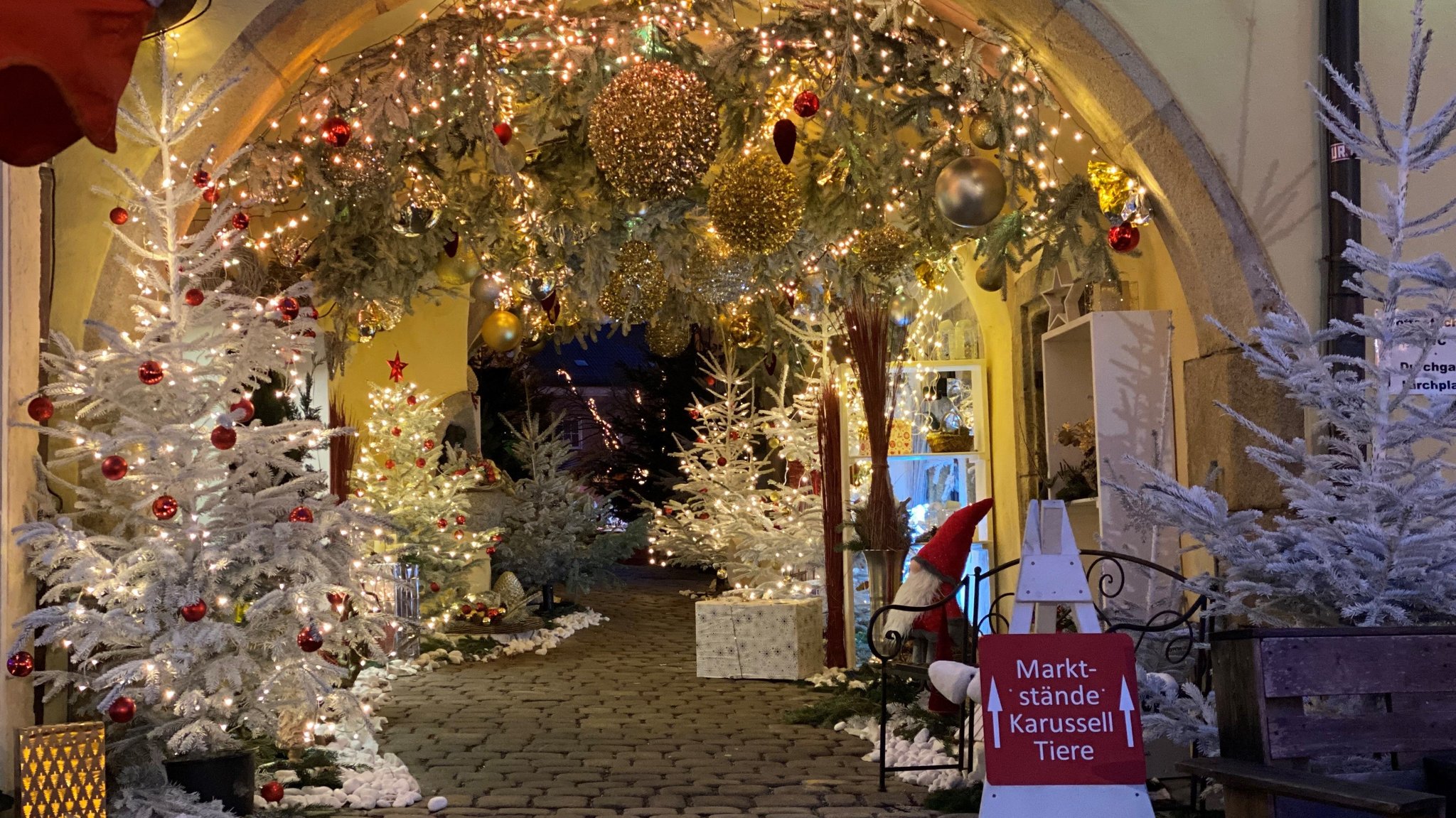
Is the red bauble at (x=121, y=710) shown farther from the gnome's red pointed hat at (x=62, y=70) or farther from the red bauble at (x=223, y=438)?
the gnome's red pointed hat at (x=62, y=70)

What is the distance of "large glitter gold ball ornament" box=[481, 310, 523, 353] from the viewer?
36.4 ft

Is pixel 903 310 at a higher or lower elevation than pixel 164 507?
higher

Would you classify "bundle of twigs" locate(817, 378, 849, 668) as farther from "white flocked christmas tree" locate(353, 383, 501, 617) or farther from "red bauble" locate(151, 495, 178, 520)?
"red bauble" locate(151, 495, 178, 520)

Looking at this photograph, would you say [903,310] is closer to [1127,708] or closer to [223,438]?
[223,438]

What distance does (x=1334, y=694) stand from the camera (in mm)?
3152

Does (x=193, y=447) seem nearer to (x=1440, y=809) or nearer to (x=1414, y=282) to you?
(x=1440, y=809)

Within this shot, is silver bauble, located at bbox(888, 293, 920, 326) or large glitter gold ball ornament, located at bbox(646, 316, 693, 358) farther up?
large glitter gold ball ornament, located at bbox(646, 316, 693, 358)

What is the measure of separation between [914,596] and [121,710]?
3.61 m

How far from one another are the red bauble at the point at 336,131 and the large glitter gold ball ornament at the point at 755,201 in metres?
1.74

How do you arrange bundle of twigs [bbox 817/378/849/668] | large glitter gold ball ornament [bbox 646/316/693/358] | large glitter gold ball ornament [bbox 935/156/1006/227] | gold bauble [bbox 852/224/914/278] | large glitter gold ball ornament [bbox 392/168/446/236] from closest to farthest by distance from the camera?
large glitter gold ball ornament [bbox 935/156/1006/227] < large glitter gold ball ornament [bbox 392/168/446/236] < gold bauble [bbox 852/224/914/278] < bundle of twigs [bbox 817/378/849/668] < large glitter gold ball ornament [bbox 646/316/693/358]

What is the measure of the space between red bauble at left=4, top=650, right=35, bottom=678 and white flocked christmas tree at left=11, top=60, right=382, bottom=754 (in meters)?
0.09

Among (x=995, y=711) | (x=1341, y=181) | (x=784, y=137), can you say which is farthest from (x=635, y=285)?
(x=995, y=711)

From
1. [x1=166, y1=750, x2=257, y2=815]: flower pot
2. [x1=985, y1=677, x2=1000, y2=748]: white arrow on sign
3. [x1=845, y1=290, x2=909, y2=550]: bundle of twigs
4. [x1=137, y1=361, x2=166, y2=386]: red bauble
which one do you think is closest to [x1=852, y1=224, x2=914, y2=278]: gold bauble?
[x1=845, y1=290, x2=909, y2=550]: bundle of twigs

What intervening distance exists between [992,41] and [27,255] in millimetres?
3874
